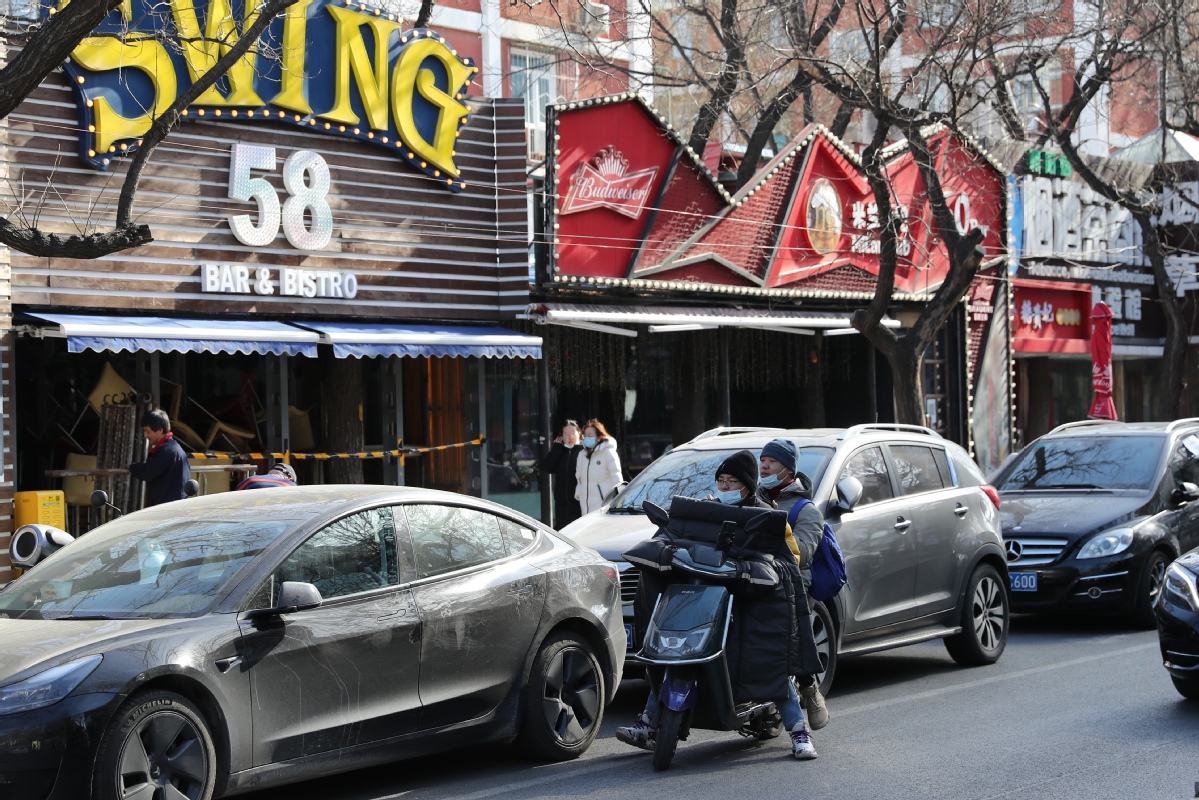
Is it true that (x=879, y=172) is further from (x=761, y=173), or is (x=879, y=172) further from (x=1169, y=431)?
(x=1169, y=431)

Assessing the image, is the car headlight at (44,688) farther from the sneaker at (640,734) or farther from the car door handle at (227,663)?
the sneaker at (640,734)

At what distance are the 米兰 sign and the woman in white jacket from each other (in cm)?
386

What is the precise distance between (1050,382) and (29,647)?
24637 millimetres

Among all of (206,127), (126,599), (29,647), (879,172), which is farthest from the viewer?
(879,172)

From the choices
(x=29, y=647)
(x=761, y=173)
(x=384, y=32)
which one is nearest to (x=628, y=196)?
(x=761, y=173)

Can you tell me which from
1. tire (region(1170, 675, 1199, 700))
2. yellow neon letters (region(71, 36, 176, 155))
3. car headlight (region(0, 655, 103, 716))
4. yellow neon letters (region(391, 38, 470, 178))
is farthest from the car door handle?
yellow neon letters (region(391, 38, 470, 178))

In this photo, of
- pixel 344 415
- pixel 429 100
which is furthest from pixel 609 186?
pixel 344 415

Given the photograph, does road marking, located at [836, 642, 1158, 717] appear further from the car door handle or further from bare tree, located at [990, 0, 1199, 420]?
bare tree, located at [990, 0, 1199, 420]

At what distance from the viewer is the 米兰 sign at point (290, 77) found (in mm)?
13328

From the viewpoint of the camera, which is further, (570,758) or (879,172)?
(879,172)

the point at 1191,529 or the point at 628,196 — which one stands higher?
the point at 628,196

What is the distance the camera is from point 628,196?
59.1 ft

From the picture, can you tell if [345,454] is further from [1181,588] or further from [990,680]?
[1181,588]

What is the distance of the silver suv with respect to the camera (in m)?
8.91
